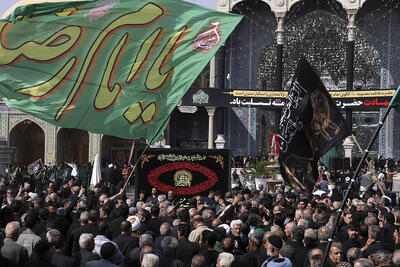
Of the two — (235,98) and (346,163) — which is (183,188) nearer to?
(346,163)

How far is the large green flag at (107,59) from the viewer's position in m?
8.03

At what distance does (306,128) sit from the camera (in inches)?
352

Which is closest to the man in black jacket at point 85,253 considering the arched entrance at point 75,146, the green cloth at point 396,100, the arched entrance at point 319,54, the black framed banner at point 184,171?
the green cloth at point 396,100

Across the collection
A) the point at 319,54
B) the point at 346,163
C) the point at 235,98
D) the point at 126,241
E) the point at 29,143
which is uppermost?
the point at 319,54

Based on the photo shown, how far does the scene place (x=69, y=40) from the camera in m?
8.27

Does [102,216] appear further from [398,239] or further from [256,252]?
[398,239]

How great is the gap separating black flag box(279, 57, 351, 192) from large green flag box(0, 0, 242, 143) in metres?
1.44

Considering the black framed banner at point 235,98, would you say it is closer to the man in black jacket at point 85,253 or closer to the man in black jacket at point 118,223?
the man in black jacket at point 118,223

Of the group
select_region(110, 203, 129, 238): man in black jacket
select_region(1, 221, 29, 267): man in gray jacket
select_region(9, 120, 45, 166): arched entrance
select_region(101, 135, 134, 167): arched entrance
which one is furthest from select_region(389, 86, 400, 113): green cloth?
select_region(9, 120, 45, 166): arched entrance

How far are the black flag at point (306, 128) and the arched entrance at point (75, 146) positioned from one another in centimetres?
2625

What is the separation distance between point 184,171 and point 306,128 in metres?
4.33

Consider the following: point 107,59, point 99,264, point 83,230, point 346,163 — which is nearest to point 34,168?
point 107,59

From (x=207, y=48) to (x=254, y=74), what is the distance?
25897 millimetres

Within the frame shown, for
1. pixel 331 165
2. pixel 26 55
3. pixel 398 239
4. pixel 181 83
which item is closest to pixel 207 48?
pixel 181 83
